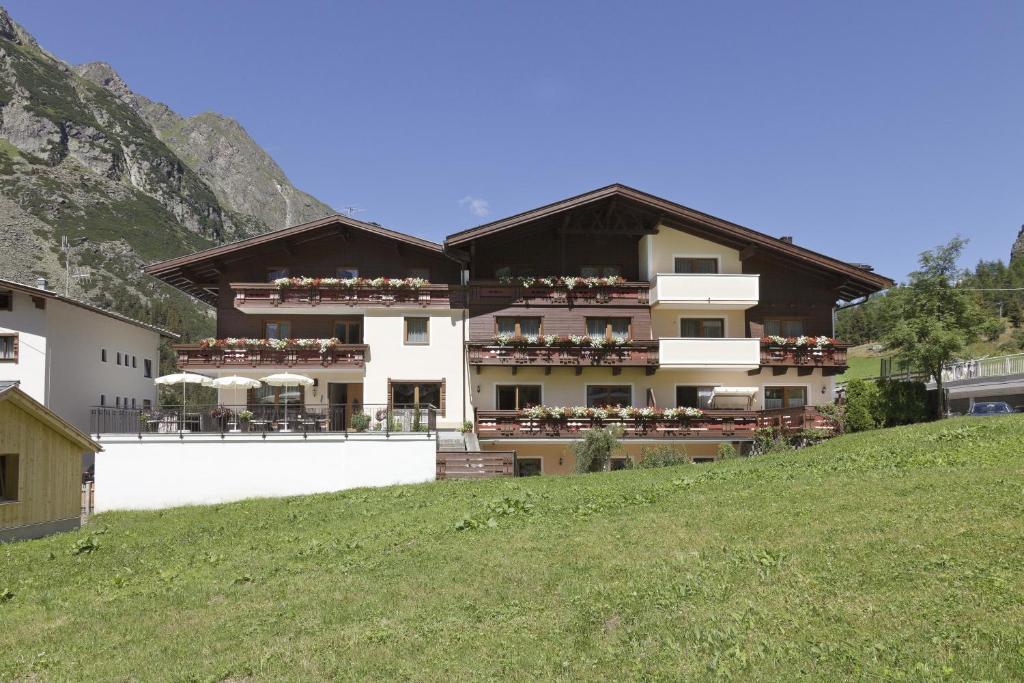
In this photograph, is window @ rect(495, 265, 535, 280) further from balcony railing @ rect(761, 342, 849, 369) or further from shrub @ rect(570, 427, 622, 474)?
balcony railing @ rect(761, 342, 849, 369)

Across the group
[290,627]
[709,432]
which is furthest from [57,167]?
[290,627]

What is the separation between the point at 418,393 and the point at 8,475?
15484 mm

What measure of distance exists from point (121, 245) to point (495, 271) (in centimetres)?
13378

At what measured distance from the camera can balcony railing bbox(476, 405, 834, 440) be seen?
29.3 m

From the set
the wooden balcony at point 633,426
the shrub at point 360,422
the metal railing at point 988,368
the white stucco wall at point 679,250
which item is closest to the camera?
the shrub at point 360,422

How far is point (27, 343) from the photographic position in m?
31.1

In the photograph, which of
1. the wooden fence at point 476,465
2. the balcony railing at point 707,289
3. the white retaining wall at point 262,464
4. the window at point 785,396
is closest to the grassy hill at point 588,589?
the white retaining wall at point 262,464

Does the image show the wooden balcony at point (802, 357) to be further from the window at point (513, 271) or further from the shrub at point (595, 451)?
the window at point (513, 271)

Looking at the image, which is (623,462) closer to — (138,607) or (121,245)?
(138,607)

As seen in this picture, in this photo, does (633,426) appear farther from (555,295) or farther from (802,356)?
(802,356)

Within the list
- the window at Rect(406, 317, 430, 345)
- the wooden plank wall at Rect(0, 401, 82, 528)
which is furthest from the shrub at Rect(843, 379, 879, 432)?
the wooden plank wall at Rect(0, 401, 82, 528)

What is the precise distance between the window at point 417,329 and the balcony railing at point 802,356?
13.4 meters

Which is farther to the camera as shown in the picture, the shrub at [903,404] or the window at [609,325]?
the window at [609,325]

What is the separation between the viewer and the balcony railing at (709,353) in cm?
3080
